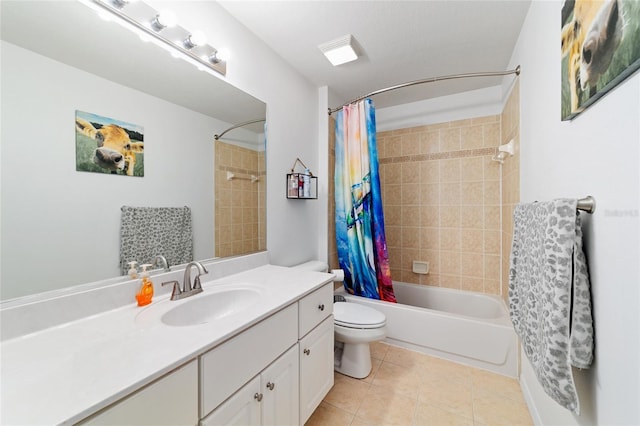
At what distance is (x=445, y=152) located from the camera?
2572mm

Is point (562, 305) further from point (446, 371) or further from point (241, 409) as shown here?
point (446, 371)

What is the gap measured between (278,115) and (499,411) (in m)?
2.37

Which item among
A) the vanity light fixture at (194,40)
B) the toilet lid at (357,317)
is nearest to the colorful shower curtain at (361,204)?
the toilet lid at (357,317)

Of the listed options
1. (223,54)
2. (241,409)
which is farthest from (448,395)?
(223,54)

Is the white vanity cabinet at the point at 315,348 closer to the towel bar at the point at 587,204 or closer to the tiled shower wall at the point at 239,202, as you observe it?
the tiled shower wall at the point at 239,202

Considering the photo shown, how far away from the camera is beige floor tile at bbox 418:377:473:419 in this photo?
4.72 feet

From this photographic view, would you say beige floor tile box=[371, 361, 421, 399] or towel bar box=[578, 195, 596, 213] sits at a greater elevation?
towel bar box=[578, 195, 596, 213]

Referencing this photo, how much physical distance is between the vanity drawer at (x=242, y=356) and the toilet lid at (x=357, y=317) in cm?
67

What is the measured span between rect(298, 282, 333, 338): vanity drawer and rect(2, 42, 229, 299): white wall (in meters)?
0.82

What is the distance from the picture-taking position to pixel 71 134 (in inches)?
34.7

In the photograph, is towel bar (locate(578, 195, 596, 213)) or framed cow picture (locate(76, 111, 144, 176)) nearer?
towel bar (locate(578, 195, 596, 213))

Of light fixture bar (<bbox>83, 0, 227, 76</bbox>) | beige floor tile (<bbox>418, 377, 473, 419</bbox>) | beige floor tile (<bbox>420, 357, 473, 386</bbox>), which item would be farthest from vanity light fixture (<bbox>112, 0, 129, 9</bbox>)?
beige floor tile (<bbox>420, 357, 473, 386</bbox>)

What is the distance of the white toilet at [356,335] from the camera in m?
1.63

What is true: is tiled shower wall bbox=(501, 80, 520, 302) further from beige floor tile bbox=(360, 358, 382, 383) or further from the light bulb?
the light bulb
